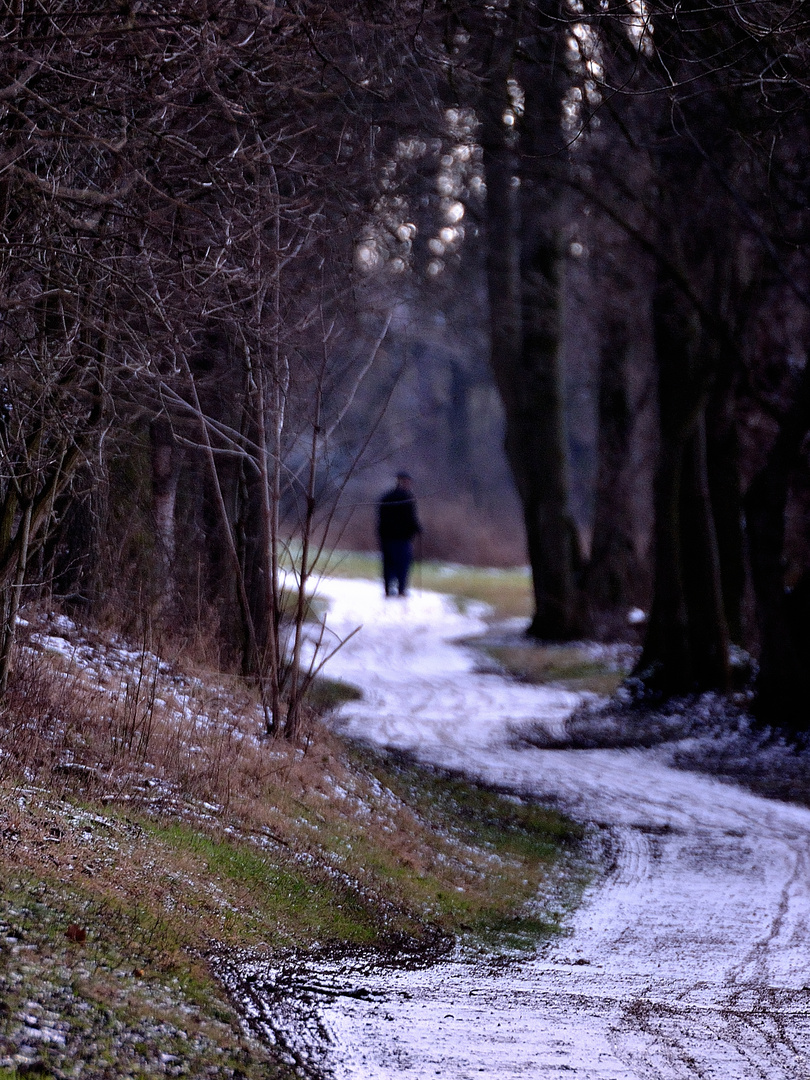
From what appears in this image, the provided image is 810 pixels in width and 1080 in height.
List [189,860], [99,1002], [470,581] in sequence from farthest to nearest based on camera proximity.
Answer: [470,581]
[189,860]
[99,1002]

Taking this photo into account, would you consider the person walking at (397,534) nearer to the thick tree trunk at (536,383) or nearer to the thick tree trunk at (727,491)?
the thick tree trunk at (536,383)

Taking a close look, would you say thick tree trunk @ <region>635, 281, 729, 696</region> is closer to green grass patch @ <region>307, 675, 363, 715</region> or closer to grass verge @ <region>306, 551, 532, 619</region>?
green grass patch @ <region>307, 675, 363, 715</region>

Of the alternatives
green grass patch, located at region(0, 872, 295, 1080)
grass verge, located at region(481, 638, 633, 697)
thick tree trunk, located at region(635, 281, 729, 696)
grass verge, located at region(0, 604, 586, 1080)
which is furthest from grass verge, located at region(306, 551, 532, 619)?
green grass patch, located at region(0, 872, 295, 1080)

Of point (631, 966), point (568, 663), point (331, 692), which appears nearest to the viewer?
point (631, 966)

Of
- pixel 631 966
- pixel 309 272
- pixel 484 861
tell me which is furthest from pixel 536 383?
pixel 631 966

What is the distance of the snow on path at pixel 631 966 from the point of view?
4.36 m

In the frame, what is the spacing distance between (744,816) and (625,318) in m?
10.3

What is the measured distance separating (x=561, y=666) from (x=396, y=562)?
566cm

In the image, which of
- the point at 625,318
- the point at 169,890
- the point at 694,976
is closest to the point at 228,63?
the point at 169,890

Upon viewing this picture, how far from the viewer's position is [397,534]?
1997 centimetres

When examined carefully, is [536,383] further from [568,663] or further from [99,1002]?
[99,1002]

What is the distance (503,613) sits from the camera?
72.4ft

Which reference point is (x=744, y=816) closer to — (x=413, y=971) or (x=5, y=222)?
(x=413, y=971)

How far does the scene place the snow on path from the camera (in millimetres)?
4359
